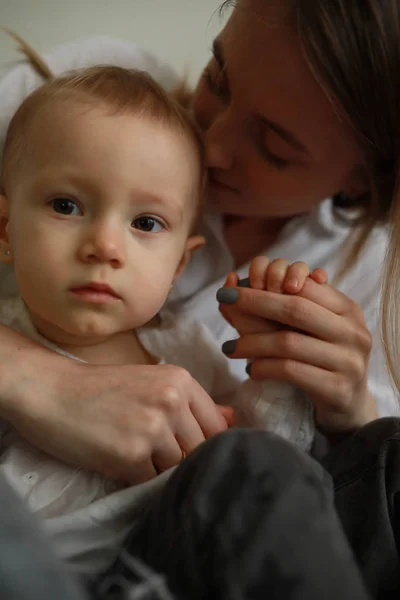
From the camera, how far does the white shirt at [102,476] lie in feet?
1.85

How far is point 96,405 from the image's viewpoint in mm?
607

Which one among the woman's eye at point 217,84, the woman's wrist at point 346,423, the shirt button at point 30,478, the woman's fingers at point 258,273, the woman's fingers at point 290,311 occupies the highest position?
the woman's eye at point 217,84

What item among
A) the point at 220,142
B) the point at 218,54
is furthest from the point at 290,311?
the point at 218,54

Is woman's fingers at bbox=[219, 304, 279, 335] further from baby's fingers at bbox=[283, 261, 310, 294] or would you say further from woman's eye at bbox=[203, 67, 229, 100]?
woman's eye at bbox=[203, 67, 229, 100]

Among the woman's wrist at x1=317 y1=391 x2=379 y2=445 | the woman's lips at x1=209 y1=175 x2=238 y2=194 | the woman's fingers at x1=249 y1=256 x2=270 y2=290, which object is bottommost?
the woman's wrist at x1=317 y1=391 x2=379 y2=445

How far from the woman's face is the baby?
8 cm

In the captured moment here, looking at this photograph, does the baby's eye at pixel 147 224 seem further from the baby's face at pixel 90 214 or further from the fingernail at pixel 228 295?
the fingernail at pixel 228 295

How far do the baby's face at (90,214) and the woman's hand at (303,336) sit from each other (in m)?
0.12

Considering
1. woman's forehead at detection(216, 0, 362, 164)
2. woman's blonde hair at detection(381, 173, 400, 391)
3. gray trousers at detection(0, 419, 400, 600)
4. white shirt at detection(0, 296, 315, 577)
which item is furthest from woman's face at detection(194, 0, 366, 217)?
gray trousers at detection(0, 419, 400, 600)

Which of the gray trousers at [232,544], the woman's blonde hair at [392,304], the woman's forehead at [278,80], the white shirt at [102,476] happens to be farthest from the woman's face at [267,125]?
the gray trousers at [232,544]

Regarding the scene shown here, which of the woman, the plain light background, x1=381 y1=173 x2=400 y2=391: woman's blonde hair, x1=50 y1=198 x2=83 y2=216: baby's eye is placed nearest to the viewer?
the woman

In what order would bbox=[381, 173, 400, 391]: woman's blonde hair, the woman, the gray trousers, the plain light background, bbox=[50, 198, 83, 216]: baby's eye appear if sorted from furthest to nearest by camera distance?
1. the plain light background
2. bbox=[381, 173, 400, 391]: woman's blonde hair
3. bbox=[50, 198, 83, 216]: baby's eye
4. the woman
5. the gray trousers

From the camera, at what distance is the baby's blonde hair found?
2.13 feet

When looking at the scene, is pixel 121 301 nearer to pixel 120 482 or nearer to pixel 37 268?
pixel 37 268
